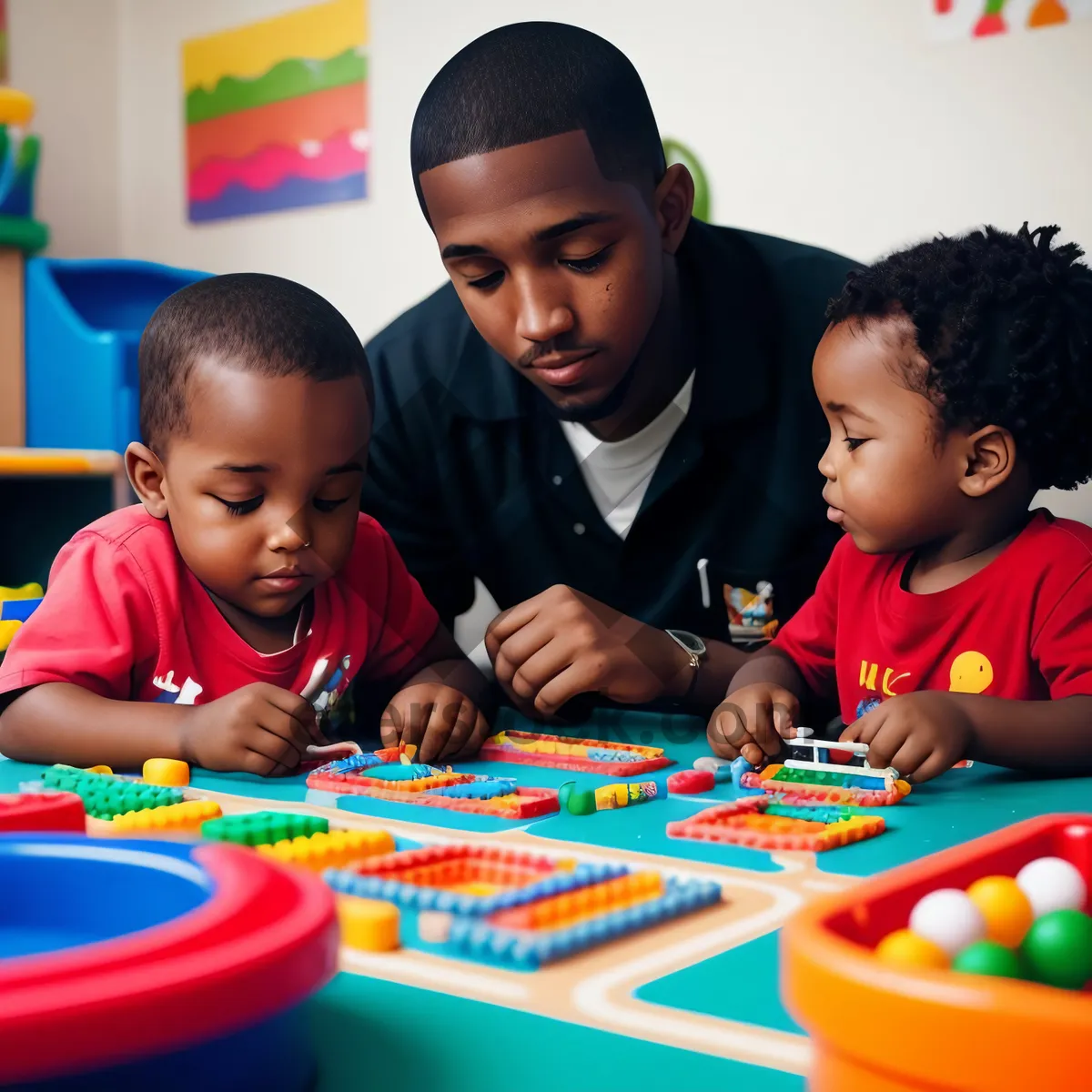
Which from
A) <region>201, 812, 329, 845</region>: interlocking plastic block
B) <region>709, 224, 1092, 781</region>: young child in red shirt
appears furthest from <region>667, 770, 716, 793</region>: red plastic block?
<region>201, 812, 329, 845</region>: interlocking plastic block

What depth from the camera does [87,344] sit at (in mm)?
2020

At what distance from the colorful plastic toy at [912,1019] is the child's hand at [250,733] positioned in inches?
22.7

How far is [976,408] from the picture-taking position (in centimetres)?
98

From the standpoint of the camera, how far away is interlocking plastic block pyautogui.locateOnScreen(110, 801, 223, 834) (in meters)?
0.64

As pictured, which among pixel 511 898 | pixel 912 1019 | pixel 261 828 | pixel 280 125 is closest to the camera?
pixel 912 1019

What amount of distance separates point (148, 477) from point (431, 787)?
15.7 inches

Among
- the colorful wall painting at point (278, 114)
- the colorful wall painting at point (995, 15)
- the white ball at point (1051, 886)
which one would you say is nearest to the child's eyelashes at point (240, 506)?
the white ball at point (1051, 886)

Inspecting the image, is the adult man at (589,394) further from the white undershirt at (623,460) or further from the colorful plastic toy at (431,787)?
the colorful plastic toy at (431,787)

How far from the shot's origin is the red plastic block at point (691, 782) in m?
0.78

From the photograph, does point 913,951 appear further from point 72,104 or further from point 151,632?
point 72,104

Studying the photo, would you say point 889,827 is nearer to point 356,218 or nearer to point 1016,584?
point 1016,584

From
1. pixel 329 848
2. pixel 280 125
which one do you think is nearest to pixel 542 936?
pixel 329 848

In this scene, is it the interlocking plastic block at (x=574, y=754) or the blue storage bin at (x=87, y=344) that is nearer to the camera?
the interlocking plastic block at (x=574, y=754)

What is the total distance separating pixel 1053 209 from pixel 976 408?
421 mm
